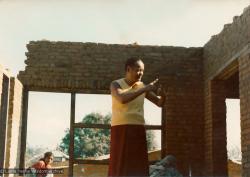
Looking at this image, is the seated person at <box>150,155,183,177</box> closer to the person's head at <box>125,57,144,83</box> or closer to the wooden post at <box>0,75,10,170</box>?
the wooden post at <box>0,75,10,170</box>

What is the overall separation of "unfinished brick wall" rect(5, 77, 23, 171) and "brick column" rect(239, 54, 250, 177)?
394 cm

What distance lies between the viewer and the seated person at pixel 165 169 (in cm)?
789

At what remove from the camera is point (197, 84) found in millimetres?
9156

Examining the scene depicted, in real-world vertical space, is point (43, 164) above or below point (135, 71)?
below

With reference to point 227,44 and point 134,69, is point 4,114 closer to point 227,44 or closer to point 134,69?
point 227,44

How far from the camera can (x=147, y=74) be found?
29.9ft

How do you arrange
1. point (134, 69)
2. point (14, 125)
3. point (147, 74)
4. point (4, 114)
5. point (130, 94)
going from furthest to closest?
point (147, 74) → point (14, 125) → point (4, 114) → point (134, 69) → point (130, 94)

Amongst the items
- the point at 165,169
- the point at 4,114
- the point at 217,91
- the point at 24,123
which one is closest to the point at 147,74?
the point at 217,91

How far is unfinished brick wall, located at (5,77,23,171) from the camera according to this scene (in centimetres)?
783

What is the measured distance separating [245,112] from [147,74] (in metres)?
2.85

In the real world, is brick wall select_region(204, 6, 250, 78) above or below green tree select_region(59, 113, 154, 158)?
above

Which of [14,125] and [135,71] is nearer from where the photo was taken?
[135,71]

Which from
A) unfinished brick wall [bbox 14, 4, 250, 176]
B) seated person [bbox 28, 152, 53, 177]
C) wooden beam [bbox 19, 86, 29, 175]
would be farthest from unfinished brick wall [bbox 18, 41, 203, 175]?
seated person [bbox 28, 152, 53, 177]

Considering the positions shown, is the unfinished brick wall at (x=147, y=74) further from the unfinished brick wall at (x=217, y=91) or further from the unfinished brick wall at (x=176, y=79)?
the unfinished brick wall at (x=217, y=91)
